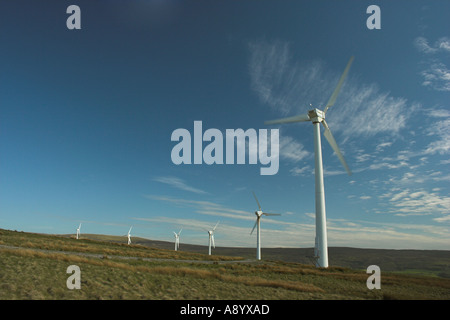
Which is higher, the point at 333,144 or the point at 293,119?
the point at 293,119

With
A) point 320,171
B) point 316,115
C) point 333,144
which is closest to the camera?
point 320,171

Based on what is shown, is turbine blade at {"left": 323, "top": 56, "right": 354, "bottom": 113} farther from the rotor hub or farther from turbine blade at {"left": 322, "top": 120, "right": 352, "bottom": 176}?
turbine blade at {"left": 322, "top": 120, "right": 352, "bottom": 176}

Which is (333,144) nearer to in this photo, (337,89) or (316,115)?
(316,115)

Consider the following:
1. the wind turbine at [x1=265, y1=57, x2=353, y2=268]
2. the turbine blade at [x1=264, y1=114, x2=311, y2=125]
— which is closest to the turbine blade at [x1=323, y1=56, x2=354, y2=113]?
the wind turbine at [x1=265, y1=57, x2=353, y2=268]

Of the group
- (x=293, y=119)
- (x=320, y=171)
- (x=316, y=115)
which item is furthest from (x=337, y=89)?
(x=320, y=171)

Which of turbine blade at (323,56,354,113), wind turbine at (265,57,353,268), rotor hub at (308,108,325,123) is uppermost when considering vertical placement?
turbine blade at (323,56,354,113)

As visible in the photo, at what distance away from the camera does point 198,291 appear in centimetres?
1523

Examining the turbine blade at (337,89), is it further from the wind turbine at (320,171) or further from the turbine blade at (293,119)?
the turbine blade at (293,119)

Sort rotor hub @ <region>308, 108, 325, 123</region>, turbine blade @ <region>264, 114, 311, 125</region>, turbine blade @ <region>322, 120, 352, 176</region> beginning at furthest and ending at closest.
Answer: turbine blade @ <region>264, 114, 311, 125</region>
rotor hub @ <region>308, 108, 325, 123</region>
turbine blade @ <region>322, 120, 352, 176</region>

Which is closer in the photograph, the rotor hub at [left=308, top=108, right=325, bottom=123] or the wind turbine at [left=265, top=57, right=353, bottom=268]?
the wind turbine at [left=265, top=57, right=353, bottom=268]
